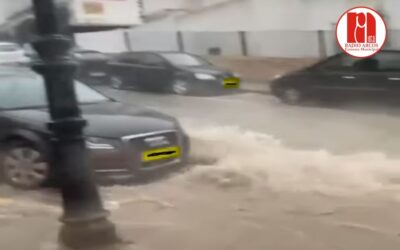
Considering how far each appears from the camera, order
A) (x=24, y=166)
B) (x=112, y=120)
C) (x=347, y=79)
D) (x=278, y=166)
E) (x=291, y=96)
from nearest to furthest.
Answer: (x=24, y=166), (x=112, y=120), (x=278, y=166), (x=347, y=79), (x=291, y=96)

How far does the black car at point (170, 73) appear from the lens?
306 inches

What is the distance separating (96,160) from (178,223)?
1060 millimetres

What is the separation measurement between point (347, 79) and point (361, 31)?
66.9 inches

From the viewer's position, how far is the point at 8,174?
18.4 ft

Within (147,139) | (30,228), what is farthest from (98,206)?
(147,139)

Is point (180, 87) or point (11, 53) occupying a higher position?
point (11, 53)

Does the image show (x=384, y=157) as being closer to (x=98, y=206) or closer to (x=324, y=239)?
(x=324, y=239)

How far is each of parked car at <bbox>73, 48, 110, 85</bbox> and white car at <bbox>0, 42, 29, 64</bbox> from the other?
67 cm

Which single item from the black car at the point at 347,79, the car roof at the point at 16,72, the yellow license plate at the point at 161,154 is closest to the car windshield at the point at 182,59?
the black car at the point at 347,79

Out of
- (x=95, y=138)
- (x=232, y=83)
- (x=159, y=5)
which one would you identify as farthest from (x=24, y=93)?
(x=232, y=83)

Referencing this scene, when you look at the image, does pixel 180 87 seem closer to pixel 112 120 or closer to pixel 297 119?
pixel 297 119

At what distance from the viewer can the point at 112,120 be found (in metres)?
5.91

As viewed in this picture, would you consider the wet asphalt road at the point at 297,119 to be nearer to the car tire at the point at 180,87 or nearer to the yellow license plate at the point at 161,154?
the car tire at the point at 180,87

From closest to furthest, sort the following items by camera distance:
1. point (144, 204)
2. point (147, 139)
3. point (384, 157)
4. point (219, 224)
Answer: point (219, 224), point (144, 204), point (147, 139), point (384, 157)
